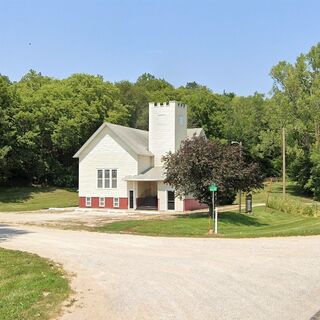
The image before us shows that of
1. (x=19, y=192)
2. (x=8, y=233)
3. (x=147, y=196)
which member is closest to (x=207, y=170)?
(x=8, y=233)

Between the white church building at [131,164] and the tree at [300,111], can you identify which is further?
the tree at [300,111]

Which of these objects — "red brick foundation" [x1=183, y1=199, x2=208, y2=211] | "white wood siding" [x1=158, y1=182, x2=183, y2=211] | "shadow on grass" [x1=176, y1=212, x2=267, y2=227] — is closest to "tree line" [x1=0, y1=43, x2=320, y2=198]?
"white wood siding" [x1=158, y1=182, x2=183, y2=211]

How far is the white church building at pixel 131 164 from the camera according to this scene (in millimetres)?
44562

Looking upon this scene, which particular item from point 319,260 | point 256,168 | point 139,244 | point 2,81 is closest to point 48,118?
point 2,81

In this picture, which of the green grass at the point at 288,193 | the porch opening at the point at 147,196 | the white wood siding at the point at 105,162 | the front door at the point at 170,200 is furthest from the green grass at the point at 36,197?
the green grass at the point at 288,193

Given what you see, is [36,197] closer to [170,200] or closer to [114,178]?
[114,178]

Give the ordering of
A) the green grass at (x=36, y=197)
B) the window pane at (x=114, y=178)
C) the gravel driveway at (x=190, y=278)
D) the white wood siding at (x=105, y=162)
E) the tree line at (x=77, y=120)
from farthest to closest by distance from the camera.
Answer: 1. the tree line at (x=77, y=120)
2. the green grass at (x=36, y=197)
3. the window pane at (x=114, y=178)
4. the white wood siding at (x=105, y=162)
5. the gravel driveway at (x=190, y=278)

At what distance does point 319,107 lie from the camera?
67.4m

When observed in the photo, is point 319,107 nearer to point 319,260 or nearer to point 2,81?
point 2,81

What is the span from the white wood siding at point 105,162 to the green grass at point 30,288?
95.8ft

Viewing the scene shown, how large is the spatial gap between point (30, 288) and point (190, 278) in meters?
3.61

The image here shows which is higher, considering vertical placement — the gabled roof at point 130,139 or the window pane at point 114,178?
the gabled roof at point 130,139

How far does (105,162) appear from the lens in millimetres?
46188

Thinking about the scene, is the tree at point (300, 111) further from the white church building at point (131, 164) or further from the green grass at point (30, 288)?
the green grass at point (30, 288)
